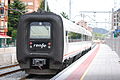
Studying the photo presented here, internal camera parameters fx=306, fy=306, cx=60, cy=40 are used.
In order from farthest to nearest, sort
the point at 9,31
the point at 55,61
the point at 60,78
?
the point at 9,31 → the point at 55,61 → the point at 60,78

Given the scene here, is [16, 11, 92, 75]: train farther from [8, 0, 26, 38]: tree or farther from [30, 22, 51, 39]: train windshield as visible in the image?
[8, 0, 26, 38]: tree

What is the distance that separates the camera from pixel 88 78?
44.9 ft

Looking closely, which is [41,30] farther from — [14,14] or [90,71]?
[14,14]

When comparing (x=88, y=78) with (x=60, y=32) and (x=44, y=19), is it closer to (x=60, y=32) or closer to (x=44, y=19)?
(x=60, y=32)

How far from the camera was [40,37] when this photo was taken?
15.0 m

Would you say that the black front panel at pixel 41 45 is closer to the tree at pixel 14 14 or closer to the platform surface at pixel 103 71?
the platform surface at pixel 103 71

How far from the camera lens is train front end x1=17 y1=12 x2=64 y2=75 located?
14695mm

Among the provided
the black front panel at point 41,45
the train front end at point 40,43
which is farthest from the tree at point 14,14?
the black front panel at point 41,45

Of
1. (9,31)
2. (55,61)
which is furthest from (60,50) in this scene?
(9,31)

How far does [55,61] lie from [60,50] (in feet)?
1.90

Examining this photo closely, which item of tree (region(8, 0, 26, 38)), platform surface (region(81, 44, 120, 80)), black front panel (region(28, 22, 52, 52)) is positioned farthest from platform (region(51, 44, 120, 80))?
tree (region(8, 0, 26, 38))

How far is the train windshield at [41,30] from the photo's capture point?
1498cm

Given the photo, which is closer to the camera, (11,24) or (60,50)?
(60,50)

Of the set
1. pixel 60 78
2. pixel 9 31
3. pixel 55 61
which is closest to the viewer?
pixel 60 78
